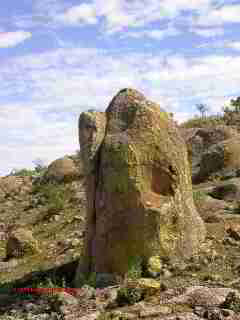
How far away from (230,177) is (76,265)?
248 inches

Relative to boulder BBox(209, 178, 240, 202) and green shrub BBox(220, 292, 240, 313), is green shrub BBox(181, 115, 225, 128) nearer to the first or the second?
boulder BBox(209, 178, 240, 202)

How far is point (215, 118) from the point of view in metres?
27.8

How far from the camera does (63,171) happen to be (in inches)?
905

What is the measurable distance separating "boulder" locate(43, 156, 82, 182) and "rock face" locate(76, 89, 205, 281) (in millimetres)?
12877

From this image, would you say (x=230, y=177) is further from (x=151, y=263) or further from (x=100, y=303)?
(x=100, y=303)

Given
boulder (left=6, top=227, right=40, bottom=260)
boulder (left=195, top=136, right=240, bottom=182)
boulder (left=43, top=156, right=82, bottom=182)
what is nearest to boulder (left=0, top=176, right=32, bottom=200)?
boulder (left=43, top=156, right=82, bottom=182)

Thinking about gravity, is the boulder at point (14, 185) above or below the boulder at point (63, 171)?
below

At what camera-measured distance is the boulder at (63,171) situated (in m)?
22.5

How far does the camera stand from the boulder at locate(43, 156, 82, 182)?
22.5 metres

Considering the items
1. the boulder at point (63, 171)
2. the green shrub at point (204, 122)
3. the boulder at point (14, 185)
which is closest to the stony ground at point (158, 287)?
the boulder at point (63, 171)

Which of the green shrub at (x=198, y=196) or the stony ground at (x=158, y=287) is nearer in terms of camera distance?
the stony ground at (x=158, y=287)

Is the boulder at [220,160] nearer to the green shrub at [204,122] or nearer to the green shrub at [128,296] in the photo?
the green shrub at [204,122]

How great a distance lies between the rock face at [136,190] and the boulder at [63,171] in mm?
12877

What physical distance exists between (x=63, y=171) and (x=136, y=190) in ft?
47.1
